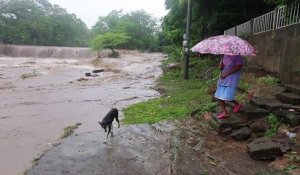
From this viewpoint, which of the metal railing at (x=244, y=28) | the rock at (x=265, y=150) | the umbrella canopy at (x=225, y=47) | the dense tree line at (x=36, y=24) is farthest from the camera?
the dense tree line at (x=36, y=24)

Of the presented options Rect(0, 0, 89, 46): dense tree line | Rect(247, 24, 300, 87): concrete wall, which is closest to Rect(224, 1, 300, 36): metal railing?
Rect(247, 24, 300, 87): concrete wall

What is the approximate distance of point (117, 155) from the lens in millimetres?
6508

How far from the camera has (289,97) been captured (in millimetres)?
7562

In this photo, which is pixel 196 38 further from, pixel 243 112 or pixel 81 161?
pixel 81 161

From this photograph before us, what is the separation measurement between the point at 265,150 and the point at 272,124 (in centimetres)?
126

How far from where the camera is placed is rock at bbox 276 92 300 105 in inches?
293

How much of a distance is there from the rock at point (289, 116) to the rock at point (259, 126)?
0.36 m

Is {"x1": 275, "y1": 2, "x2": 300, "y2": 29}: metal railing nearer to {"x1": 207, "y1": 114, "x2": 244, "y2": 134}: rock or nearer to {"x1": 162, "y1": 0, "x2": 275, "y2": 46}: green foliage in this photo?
{"x1": 207, "y1": 114, "x2": 244, "y2": 134}: rock

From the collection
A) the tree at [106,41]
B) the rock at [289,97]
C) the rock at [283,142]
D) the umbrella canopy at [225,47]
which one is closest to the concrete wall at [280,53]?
the rock at [289,97]

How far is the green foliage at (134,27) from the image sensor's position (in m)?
54.5

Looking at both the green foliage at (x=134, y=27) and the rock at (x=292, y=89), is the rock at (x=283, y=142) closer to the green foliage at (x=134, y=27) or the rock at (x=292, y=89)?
the rock at (x=292, y=89)

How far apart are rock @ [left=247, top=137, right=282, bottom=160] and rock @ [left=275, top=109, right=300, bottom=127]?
87 cm

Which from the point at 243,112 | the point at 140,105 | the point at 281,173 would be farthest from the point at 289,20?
the point at 281,173

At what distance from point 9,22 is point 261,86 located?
158 ft
